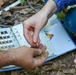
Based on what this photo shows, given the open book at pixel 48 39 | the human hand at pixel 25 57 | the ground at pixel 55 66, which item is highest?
the open book at pixel 48 39

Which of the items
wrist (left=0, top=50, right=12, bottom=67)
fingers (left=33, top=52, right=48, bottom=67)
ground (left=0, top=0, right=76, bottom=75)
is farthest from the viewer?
ground (left=0, top=0, right=76, bottom=75)

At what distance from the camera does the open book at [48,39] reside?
1851 millimetres

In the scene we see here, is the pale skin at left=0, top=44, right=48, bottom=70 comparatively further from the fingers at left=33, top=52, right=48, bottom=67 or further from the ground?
the ground

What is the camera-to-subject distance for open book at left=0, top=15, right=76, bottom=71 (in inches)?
72.9

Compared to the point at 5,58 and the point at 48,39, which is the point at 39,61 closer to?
the point at 5,58

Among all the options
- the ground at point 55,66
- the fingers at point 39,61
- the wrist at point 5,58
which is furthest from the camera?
the ground at point 55,66

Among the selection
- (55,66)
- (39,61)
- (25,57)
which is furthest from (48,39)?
(25,57)

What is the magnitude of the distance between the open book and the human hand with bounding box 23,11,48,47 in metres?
0.21

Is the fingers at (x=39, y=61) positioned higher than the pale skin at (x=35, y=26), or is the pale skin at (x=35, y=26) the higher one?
the pale skin at (x=35, y=26)

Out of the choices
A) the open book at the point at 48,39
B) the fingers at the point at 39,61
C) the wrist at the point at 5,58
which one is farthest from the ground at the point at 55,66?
the wrist at the point at 5,58

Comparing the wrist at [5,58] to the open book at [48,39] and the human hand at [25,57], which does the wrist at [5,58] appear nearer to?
the human hand at [25,57]

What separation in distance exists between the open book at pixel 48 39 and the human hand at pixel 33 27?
207 millimetres

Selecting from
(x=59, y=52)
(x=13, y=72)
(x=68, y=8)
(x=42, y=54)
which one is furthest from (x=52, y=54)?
(x=68, y=8)

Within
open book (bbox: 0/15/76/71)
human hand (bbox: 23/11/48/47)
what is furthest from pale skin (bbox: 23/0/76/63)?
open book (bbox: 0/15/76/71)
